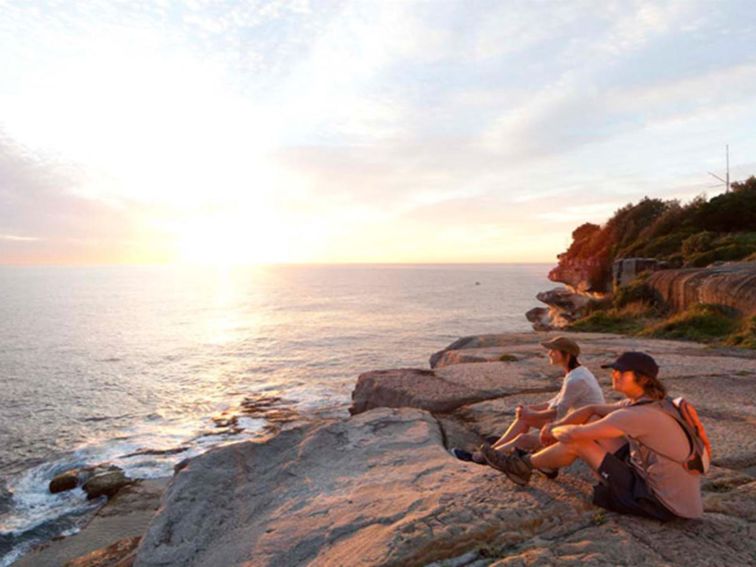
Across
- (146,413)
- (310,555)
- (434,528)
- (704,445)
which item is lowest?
(146,413)

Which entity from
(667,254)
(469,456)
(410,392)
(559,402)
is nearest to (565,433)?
(559,402)

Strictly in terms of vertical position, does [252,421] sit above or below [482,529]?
below

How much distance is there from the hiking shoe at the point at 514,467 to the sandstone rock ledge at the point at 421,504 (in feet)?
0.40

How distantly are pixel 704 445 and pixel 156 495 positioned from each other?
12.3 metres

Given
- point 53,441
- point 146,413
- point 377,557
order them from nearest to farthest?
point 377,557 → point 53,441 → point 146,413

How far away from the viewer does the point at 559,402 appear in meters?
5.50

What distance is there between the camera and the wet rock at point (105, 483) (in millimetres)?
12562

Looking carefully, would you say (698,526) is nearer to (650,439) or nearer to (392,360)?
(650,439)

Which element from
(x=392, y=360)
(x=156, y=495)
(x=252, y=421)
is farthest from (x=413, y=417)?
(x=392, y=360)

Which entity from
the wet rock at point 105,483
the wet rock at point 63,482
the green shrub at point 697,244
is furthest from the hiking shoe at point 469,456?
the green shrub at point 697,244

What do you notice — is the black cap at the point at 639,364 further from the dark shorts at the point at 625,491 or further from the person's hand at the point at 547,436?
the person's hand at the point at 547,436

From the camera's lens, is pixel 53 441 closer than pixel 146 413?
Yes

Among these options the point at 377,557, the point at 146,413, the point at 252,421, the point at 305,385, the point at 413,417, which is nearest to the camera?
the point at 377,557

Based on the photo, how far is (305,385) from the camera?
79.4 ft
